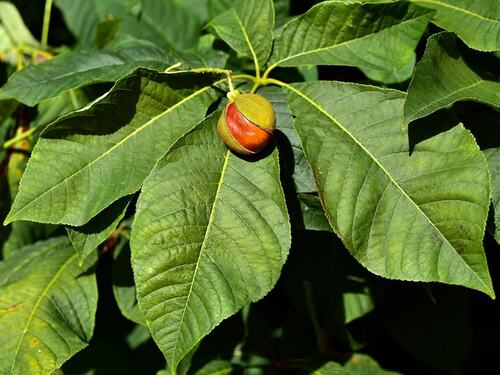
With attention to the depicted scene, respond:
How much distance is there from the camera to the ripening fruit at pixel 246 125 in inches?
51.4

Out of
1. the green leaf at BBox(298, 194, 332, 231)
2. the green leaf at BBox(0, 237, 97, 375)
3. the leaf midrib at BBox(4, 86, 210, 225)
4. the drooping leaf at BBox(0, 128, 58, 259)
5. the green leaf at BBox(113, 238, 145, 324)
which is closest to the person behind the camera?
the leaf midrib at BBox(4, 86, 210, 225)

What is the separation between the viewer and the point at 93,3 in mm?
2246

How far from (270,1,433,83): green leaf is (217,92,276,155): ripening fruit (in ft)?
0.62

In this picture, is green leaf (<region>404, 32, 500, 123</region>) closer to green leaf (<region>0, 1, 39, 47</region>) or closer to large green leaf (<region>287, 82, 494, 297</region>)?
large green leaf (<region>287, 82, 494, 297</region>)

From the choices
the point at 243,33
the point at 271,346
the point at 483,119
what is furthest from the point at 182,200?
the point at 271,346

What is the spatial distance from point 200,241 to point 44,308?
1.99 feet

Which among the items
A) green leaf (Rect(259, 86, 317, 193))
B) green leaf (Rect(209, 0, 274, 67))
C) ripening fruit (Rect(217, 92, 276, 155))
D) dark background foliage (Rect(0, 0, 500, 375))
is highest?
green leaf (Rect(209, 0, 274, 67))

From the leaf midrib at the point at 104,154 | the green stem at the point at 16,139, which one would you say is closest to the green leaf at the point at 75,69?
the leaf midrib at the point at 104,154

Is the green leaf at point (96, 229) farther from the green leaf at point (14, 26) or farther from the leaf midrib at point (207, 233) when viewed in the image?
the green leaf at point (14, 26)

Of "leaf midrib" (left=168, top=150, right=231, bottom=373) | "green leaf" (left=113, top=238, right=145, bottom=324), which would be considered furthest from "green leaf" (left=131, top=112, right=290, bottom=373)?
"green leaf" (left=113, top=238, right=145, bottom=324)

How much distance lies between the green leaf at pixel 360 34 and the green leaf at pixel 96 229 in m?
0.46

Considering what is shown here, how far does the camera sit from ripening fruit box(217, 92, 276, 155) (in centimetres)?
131

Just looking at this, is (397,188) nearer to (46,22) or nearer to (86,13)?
(86,13)

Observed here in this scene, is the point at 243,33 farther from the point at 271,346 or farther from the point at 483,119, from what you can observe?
the point at 271,346
